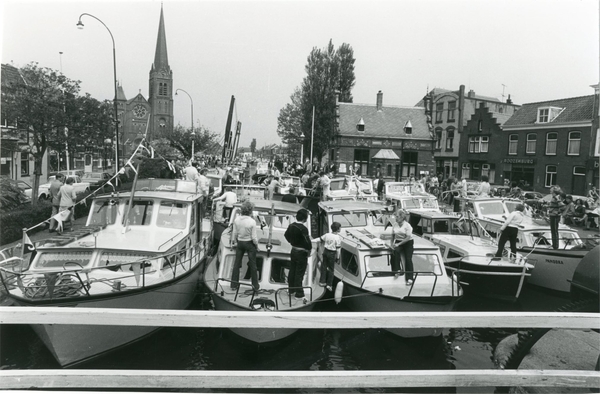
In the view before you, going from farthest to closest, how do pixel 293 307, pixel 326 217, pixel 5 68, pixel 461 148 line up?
pixel 461 148
pixel 5 68
pixel 326 217
pixel 293 307

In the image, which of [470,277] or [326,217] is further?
[326,217]

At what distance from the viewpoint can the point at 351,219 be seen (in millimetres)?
14148

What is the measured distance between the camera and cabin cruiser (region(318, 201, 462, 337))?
9.07 metres

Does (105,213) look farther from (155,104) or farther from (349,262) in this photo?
(155,104)

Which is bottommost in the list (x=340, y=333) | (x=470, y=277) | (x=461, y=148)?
(x=340, y=333)

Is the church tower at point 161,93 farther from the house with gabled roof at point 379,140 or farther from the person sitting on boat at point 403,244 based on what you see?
the person sitting on boat at point 403,244

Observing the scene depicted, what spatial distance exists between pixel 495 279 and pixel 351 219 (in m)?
4.55

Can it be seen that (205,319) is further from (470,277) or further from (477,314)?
(470,277)

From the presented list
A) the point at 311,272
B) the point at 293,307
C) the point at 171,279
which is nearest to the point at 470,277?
the point at 311,272

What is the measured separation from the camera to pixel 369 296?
947 centimetres

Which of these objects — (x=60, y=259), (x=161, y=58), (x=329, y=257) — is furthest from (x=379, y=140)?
(x=161, y=58)

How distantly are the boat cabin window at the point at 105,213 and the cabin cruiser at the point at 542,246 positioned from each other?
11.0 m

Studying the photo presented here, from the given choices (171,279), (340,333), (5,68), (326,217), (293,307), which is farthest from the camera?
(5,68)

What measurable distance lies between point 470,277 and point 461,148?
3724cm
